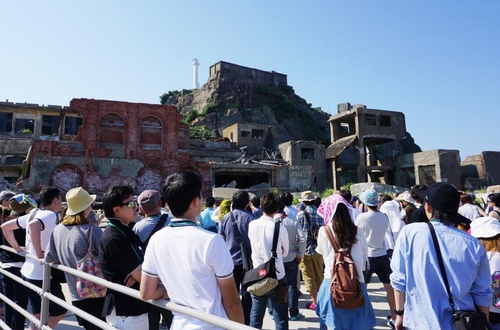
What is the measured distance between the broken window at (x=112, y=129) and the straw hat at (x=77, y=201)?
24484 mm

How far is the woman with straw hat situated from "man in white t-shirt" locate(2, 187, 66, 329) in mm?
564

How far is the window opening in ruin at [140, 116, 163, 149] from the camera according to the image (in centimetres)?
2694

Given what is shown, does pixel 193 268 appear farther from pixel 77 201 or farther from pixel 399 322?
pixel 77 201

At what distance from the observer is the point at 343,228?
3.31m

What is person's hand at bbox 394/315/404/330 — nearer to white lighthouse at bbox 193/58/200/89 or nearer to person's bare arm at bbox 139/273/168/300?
person's bare arm at bbox 139/273/168/300

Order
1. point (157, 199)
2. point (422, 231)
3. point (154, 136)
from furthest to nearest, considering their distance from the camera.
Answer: point (154, 136)
point (157, 199)
point (422, 231)

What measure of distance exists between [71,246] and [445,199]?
3.05 metres

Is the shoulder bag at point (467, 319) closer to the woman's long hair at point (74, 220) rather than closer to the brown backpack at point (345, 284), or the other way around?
the brown backpack at point (345, 284)

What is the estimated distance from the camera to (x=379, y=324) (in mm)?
4773

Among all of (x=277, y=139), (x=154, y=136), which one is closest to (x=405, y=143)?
(x=277, y=139)

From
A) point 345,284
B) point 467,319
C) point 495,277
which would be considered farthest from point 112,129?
point 467,319

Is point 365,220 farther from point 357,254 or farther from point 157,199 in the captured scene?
point 157,199

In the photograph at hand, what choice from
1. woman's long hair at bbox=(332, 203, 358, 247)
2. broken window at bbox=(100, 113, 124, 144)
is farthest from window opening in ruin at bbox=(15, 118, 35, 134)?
woman's long hair at bbox=(332, 203, 358, 247)

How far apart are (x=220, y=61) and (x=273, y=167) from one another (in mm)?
35826
